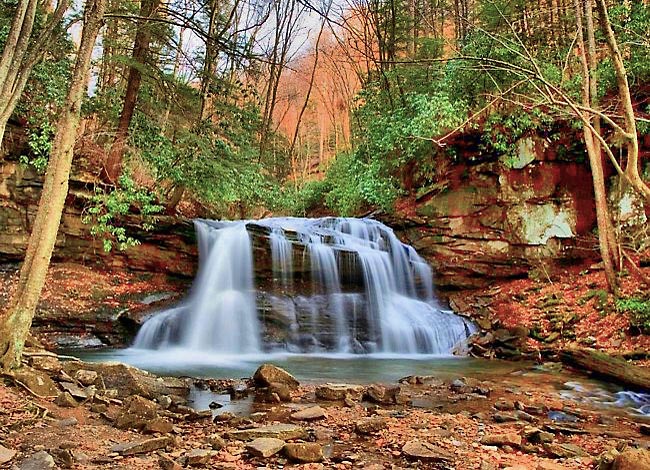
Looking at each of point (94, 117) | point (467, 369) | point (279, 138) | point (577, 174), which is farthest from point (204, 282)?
point (279, 138)

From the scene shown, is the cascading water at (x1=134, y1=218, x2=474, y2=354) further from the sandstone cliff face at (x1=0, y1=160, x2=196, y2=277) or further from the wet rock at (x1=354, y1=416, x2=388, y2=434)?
the wet rock at (x1=354, y1=416, x2=388, y2=434)

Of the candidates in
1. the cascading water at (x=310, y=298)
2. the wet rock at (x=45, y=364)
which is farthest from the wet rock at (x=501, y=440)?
the cascading water at (x=310, y=298)

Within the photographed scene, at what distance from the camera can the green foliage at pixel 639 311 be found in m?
8.52

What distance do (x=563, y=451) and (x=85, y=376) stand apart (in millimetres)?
5037

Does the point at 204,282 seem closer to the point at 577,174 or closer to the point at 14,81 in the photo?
the point at 14,81

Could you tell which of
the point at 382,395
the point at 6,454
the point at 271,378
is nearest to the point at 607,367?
the point at 382,395

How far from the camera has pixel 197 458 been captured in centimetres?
332

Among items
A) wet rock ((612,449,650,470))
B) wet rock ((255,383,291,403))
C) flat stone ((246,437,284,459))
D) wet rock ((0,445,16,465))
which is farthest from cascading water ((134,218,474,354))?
wet rock ((612,449,650,470))

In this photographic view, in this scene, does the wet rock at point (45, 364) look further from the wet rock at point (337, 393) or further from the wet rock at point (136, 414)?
the wet rock at point (337, 393)

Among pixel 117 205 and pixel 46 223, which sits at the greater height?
pixel 117 205

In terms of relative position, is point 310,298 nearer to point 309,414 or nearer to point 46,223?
point 309,414

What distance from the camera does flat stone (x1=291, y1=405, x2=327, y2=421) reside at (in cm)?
479

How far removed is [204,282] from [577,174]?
10.9 m

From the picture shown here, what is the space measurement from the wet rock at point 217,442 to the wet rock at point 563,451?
2.69 meters
